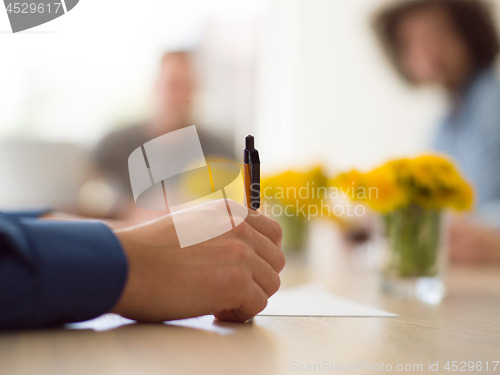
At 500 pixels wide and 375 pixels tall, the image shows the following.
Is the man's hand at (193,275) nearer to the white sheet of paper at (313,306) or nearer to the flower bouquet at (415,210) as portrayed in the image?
the white sheet of paper at (313,306)

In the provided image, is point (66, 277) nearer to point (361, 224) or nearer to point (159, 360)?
point (159, 360)

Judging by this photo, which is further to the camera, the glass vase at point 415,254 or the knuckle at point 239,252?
the glass vase at point 415,254

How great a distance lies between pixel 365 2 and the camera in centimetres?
263

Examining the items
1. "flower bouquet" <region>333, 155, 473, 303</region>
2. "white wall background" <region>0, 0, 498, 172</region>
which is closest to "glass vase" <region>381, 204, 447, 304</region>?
"flower bouquet" <region>333, 155, 473, 303</region>

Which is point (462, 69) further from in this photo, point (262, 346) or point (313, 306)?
point (262, 346)

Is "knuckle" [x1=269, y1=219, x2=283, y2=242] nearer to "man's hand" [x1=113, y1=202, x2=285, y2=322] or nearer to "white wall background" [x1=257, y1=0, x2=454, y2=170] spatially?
"man's hand" [x1=113, y1=202, x2=285, y2=322]

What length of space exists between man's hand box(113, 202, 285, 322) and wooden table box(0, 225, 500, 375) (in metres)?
0.02

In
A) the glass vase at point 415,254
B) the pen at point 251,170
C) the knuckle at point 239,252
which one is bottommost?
the glass vase at point 415,254

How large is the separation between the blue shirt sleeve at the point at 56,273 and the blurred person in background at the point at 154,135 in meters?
0.82

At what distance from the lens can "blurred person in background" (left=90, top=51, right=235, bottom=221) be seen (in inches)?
60.7

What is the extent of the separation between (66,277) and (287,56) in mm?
2520

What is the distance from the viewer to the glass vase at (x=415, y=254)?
69cm

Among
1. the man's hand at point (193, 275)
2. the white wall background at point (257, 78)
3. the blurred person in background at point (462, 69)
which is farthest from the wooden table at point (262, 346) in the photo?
the white wall background at point (257, 78)

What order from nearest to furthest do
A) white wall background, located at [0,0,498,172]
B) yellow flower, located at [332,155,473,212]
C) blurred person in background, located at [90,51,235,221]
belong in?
1. yellow flower, located at [332,155,473,212]
2. blurred person in background, located at [90,51,235,221]
3. white wall background, located at [0,0,498,172]
